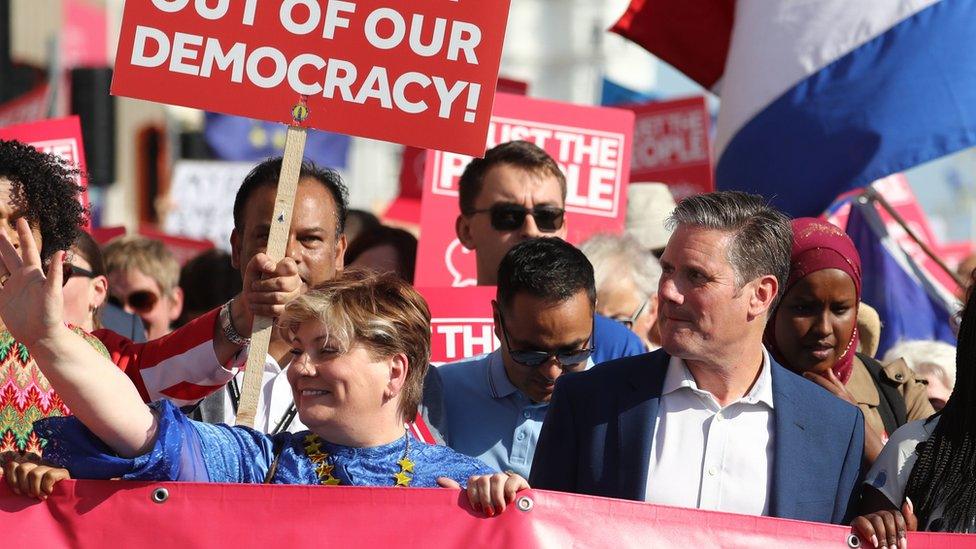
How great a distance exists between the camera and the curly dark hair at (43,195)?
3.78 meters

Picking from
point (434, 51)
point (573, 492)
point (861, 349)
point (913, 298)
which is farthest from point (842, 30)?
point (573, 492)

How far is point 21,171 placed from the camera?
3.82 meters

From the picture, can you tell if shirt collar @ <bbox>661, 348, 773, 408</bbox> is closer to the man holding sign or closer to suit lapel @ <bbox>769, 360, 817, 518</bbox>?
suit lapel @ <bbox>769, 360, 817, 518</bbox>

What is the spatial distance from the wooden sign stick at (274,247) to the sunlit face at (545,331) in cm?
82

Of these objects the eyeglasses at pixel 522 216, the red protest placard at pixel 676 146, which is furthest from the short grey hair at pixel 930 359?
the red protest placard at pixel 676 146

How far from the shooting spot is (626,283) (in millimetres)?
5840

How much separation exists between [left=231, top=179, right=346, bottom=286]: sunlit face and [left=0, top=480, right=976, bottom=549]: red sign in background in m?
1.08

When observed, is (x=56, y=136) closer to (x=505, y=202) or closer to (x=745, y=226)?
(x=505, y=202)

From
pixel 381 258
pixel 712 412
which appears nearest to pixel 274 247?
pixel 712 412

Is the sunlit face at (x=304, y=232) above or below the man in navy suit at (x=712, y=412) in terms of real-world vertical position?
above

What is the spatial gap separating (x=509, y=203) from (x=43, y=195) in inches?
83.8

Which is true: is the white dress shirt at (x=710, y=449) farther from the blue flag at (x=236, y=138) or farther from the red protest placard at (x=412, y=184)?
the blue flag at (x=236, y=138)

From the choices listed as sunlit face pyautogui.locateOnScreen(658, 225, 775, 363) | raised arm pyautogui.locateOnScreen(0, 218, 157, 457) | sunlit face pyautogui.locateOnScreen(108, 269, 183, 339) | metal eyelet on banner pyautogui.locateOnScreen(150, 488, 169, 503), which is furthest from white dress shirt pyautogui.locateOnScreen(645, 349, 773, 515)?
sunlit face pyautogui.locateOnScreen(108, 269, 183, 339)

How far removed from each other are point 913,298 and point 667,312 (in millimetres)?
3594
